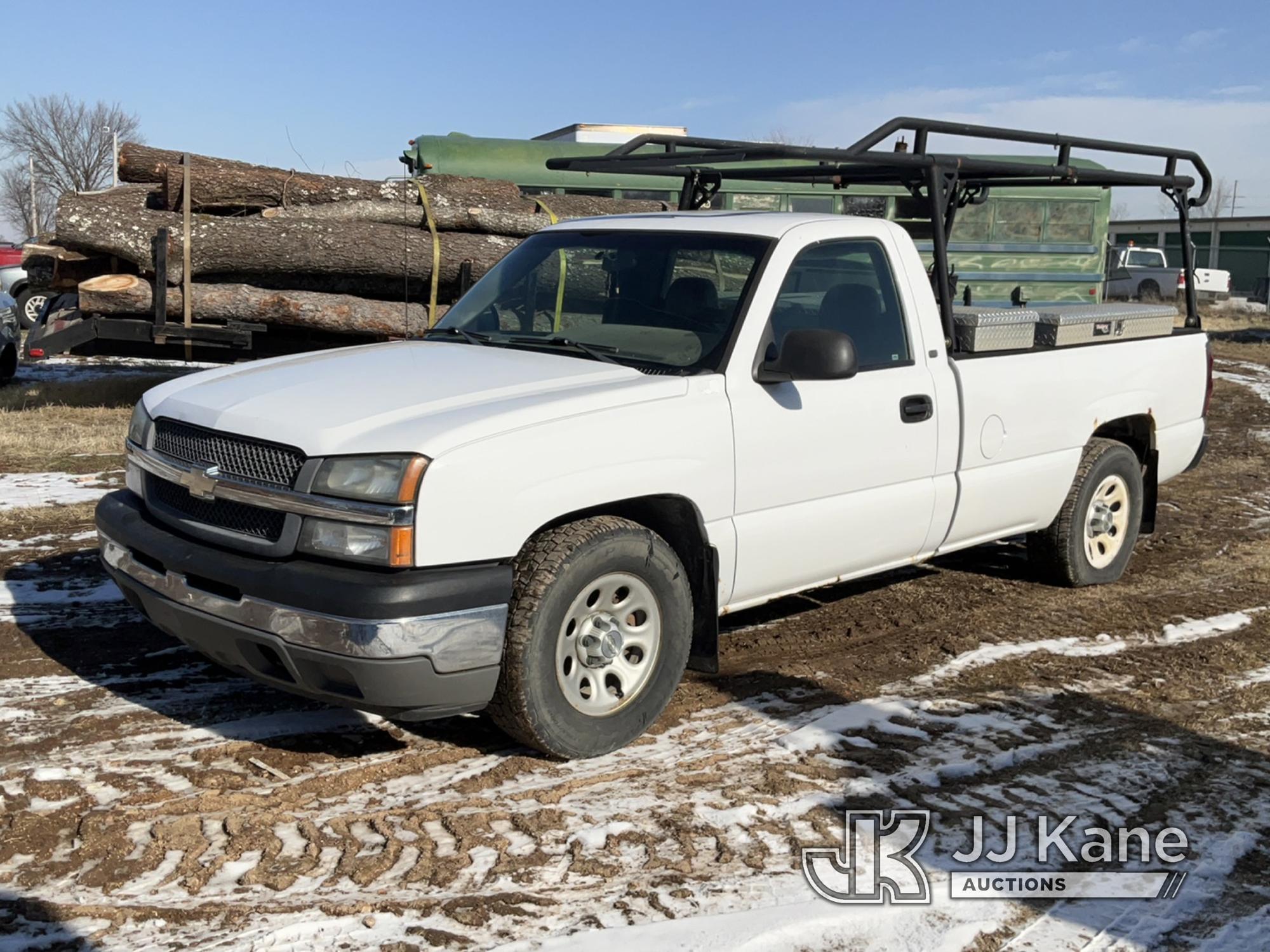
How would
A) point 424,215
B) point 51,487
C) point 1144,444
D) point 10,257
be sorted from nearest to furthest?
point 1144,444 < point 51,487 < point 424,215 < point 10,257

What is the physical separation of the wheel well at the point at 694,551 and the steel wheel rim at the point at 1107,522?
295cm

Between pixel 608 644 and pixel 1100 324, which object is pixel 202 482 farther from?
pixel 1100 324

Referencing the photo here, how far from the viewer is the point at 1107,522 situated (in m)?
6.95

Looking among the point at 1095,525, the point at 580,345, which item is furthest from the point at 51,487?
the point at 1095,525

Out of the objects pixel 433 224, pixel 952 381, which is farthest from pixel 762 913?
pixel 433 224

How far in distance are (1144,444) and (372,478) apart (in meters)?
4.96

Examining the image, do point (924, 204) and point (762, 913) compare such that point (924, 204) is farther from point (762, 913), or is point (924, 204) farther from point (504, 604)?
point (762, 913)

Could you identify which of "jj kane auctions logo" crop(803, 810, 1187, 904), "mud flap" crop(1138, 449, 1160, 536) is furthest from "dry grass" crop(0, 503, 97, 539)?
"mud flap" crop(1138, 449, 1160, 536)

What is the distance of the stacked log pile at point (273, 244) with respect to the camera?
11.4 metres

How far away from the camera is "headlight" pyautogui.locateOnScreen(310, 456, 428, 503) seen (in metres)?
3.80

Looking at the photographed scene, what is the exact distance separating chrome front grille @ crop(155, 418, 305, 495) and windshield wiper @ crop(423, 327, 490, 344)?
1342 millimetres

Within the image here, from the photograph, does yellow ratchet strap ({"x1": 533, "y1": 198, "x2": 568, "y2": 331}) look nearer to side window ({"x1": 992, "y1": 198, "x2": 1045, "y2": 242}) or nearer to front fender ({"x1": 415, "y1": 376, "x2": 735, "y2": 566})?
front fender ({"x1": 415, "y1": 376, "x2": 735, "y2": 566})

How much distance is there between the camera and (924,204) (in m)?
6.51

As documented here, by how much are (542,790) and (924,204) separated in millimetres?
3866
